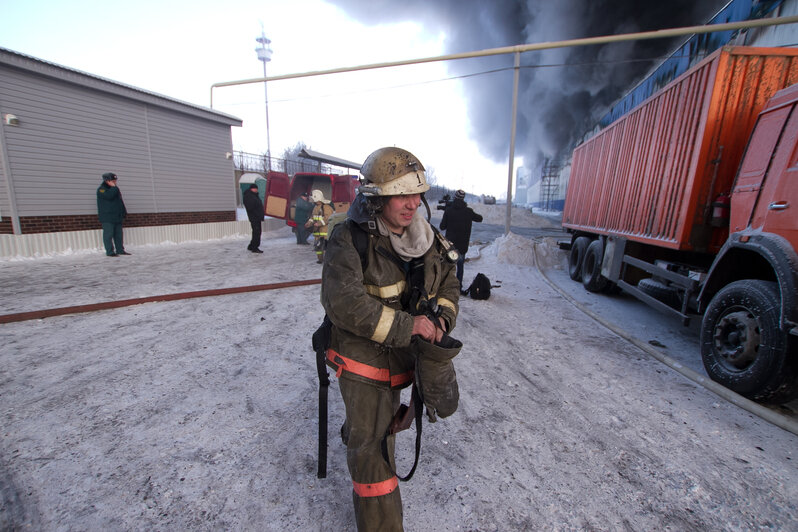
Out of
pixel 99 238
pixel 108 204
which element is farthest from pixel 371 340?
pixel 99 238

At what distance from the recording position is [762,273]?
3.43m

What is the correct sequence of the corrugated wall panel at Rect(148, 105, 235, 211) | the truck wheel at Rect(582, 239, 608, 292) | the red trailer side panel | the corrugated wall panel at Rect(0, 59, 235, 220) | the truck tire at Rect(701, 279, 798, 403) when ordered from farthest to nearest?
the corrugated wall panel at Rect(148, 105, 235, 211) < the corrugated wall panel at Rect(0, 59, 235, 220) < the truck wheel at Rect(582, 239, 608, 292) < the red trailer side panel < the truck tire at Rect(701, 279, 798, 403)

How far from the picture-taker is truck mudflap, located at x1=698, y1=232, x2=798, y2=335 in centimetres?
268

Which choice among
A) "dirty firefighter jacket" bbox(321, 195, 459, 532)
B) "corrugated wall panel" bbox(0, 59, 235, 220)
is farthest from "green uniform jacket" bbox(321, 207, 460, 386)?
"corrugated wall panel" bbox(0, 59, 235, 220)

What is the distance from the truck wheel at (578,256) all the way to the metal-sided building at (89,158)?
12.6 m

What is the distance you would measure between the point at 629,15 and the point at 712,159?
28.5 metres

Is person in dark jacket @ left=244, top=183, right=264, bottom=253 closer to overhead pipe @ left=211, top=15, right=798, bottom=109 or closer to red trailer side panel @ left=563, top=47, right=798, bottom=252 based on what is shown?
overhead pipe @ left=211, top=15, right=798, bottom=109

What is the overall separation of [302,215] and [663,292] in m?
10.4

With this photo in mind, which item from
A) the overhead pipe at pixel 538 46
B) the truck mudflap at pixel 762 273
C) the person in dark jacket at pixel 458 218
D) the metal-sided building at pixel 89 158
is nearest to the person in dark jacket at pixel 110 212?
the metal-sided building at pixel 89 158

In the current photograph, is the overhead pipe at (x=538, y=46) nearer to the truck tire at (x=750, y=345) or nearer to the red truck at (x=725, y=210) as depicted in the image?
the red truck at (x=725, y=210)

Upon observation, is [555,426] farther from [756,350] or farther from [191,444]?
[191,444]

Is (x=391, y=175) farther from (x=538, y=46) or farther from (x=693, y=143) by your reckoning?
(x=538, y=46)

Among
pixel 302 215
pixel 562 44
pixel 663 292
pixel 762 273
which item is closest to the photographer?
pixel 762 273

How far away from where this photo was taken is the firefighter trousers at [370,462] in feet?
4.96
